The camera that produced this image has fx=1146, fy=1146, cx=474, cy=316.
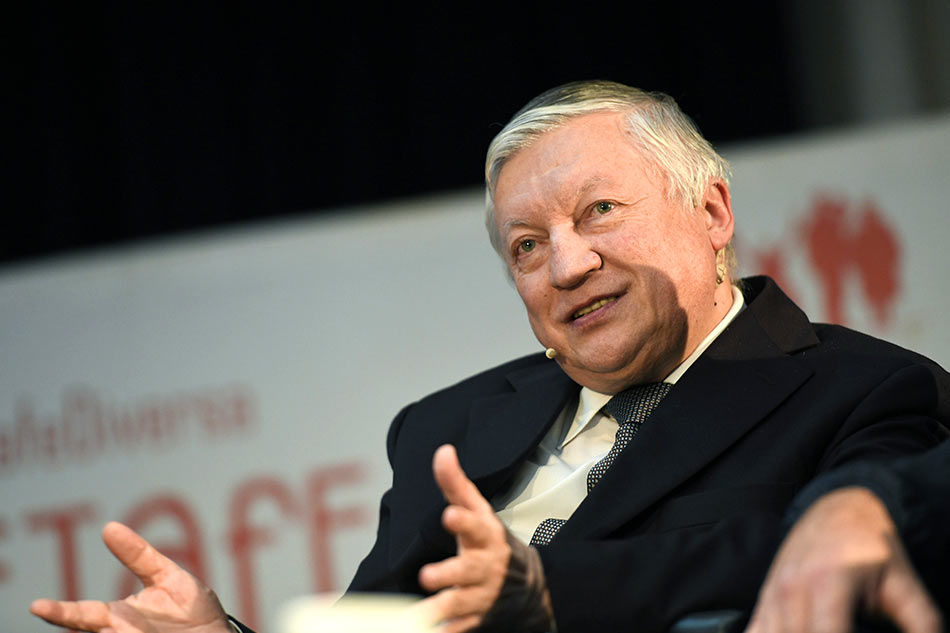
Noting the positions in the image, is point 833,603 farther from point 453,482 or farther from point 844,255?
point 844,255

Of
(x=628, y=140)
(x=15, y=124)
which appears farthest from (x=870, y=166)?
(x=15, y=124)

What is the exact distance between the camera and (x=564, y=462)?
1826 millimetres

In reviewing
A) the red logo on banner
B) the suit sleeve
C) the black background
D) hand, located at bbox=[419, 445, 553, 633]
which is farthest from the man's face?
the black background

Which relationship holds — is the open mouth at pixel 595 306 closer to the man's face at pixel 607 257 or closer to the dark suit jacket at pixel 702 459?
the man's face at pixel 607 257

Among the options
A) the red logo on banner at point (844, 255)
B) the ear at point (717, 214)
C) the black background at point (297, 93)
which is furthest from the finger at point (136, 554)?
the black background at point (297, 93)

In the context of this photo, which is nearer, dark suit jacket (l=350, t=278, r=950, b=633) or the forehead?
dark suit jacket (l=350, t=278, r=950, b=633)

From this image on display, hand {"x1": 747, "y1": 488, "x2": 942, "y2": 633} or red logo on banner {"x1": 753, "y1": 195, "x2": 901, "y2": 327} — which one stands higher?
hand {"x1": 747, "y1": 488, "x2": 942, "y2": 633}

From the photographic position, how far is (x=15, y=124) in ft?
14.2

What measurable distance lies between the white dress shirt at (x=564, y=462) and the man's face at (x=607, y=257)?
0.12ft

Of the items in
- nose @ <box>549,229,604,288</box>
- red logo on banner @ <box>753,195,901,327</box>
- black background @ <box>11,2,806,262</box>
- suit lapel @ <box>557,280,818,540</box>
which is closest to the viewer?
suit lapel @ <box>557,280,818,540</box>

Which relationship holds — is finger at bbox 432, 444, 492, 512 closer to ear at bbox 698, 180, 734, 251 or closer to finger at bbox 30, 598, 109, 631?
finger at bbox 30, 598, 109, 631

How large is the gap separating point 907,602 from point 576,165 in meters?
1.02

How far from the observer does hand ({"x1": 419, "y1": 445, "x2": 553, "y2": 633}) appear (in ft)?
3.68

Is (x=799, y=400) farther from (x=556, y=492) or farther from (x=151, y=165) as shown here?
(x=151, y=165)
